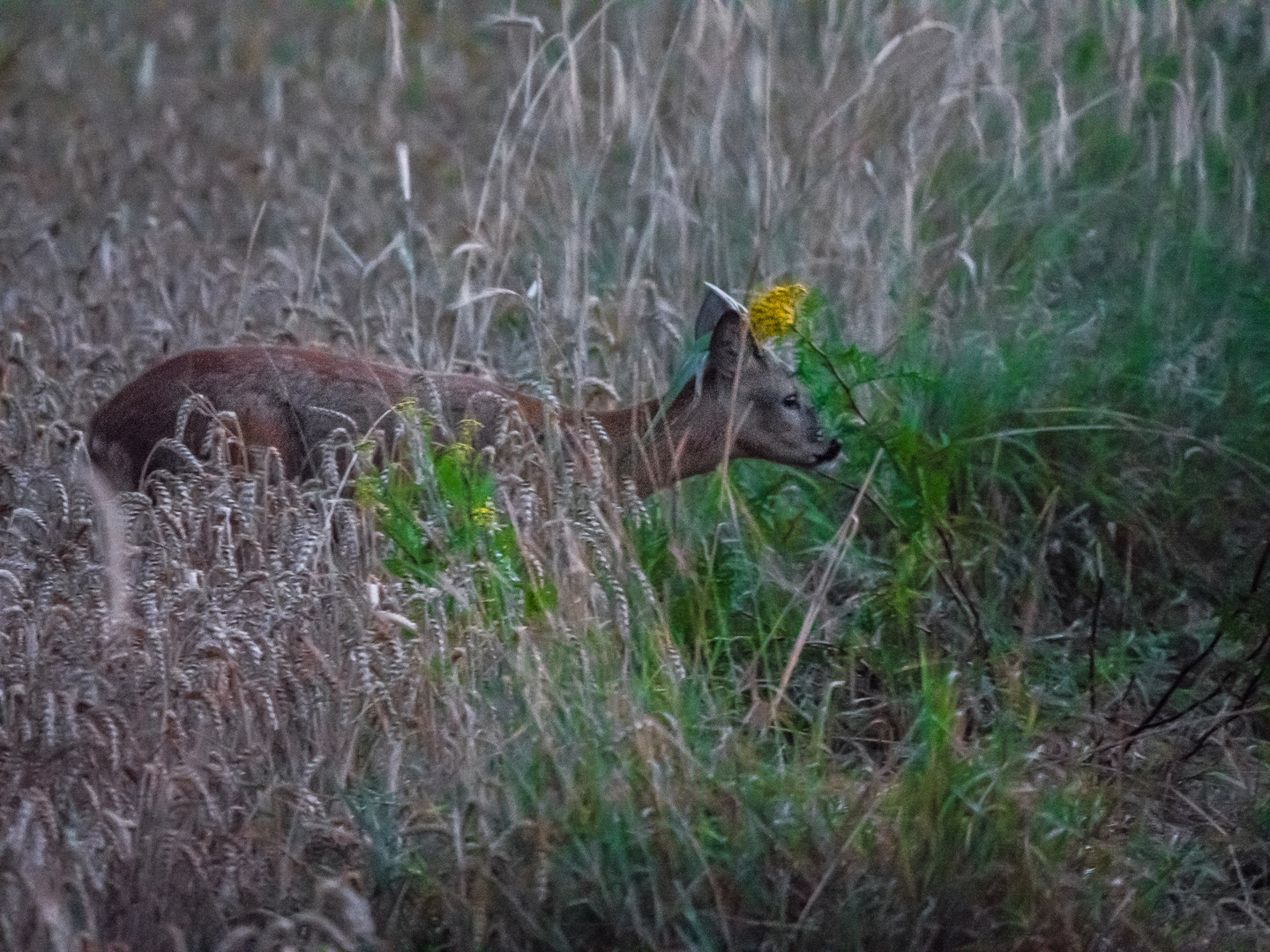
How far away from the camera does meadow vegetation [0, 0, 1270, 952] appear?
3.14 metres

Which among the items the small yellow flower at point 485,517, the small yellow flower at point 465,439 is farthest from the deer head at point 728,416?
the small yellow flower at point 485,517

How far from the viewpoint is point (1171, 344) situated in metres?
5.61

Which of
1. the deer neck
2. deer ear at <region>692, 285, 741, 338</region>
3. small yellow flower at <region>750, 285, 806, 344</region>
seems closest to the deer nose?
the deer neck

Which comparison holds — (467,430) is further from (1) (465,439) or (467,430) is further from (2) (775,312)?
(2) (775,312)

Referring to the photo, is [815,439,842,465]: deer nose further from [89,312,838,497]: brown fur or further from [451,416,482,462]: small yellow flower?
[451,416,482,462]: small yellow flower

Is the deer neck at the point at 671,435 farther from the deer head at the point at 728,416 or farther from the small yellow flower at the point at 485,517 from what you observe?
the small yellow flower at the point at 485,517

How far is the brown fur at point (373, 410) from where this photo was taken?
517 centimetres

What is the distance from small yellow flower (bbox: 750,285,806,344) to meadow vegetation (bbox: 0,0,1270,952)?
0.06 m

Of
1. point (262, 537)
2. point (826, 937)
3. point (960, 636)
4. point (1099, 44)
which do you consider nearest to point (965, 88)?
point (1099, 44)

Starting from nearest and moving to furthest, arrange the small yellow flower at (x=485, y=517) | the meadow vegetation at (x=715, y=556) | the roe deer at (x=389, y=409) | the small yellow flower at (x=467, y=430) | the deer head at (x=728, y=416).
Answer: the meadow vegetation at (x=715, y=556) < the small yellow flower at (x=485, y=517) < the small yellow flower at (x=467, y=430) < the roe deer at (x=389, y=409) < the deer head at (x=728, y=416)

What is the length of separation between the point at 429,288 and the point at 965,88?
7.74ft

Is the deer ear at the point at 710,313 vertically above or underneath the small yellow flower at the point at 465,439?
above

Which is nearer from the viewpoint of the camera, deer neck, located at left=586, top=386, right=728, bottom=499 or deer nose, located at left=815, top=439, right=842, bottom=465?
deer nose, located at left=815, top=439, right=842, bottom=465

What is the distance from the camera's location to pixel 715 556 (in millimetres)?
4680
